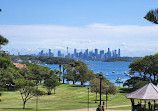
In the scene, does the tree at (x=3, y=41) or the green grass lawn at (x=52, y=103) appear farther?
the green grass lawn at (x=52, y=103)

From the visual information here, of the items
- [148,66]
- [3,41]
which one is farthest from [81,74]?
[3,41]

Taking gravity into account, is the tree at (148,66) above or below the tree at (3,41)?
below

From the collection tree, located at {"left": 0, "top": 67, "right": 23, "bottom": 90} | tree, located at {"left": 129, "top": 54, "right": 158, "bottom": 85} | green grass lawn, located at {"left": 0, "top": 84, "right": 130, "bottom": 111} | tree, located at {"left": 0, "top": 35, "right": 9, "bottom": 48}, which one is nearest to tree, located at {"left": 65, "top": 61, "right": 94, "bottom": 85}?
Answer: tree, located at {"left": 129, "top": 54, "right": 158, "bottom": 85}

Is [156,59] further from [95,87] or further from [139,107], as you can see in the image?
[139,107]

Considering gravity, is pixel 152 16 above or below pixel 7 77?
above

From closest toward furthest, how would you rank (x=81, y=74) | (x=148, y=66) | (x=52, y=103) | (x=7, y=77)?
(x=52, y=103) < (x=7, y=77) < (x=148, y=66) < (x=81, y=74)

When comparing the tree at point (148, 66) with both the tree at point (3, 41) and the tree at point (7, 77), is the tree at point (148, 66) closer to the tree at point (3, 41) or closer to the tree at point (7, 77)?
the tree at point (7, 77)

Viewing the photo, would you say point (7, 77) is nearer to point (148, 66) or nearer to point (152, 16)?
point (148, 66)

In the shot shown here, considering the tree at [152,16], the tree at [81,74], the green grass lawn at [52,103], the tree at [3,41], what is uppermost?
the tree at [152,16]

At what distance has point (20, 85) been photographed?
3997 cm

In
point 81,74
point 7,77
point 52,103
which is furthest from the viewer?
point 81,74

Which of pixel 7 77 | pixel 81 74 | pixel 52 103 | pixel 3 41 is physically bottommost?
pixel 52 103

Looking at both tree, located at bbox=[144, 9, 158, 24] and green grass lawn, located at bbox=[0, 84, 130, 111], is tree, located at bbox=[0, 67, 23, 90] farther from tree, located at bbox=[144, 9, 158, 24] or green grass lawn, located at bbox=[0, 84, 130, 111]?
tree, located at bbox=[144, 9, 158, 24]

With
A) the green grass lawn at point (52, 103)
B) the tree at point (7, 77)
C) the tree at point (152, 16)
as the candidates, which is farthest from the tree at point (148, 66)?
the tree at point (152, 16)
